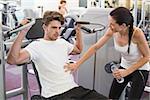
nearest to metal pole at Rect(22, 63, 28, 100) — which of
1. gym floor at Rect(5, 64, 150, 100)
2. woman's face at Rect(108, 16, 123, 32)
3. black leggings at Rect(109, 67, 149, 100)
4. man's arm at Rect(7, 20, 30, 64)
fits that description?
gym floor at Rect(5, 64, 150, 100)

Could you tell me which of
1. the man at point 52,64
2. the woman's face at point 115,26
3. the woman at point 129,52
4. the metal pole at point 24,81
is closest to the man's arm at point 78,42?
the woman at point 129,52

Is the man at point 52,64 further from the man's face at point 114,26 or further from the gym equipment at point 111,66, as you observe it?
the gym equipment at point 111,66

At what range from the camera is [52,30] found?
6.47 ft

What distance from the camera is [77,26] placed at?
219 cm

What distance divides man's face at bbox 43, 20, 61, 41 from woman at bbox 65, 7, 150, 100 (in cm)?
26

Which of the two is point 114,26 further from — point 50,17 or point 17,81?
point 17,81

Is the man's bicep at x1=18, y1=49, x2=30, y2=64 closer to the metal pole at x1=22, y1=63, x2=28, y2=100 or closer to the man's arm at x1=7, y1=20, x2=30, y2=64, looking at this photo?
the man's arm at x1=7, y1=20, x2=30, y2=64

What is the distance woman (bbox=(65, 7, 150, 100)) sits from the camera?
201 centimetres

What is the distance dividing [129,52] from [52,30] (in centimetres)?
69

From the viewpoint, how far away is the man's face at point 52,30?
196 cm

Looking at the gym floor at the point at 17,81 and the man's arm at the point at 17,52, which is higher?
the man's arm at the point at 17,52

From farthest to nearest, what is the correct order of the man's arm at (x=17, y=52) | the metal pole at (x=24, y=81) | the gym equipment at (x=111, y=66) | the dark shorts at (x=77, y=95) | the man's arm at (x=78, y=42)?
the metal pole at (x=24, y=81) → the gym equipment at (x=111, y=66) → the man's arm at (x=78, y=42) → the dark shorts at (x=77, y=95) → the man's arm at (x=17, y=52)

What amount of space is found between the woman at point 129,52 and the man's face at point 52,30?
10.4 inches

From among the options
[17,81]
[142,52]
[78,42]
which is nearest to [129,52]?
[142,52]
